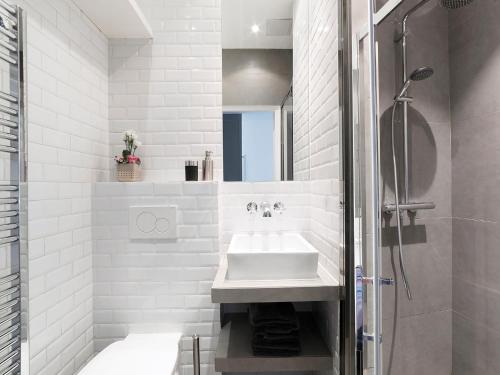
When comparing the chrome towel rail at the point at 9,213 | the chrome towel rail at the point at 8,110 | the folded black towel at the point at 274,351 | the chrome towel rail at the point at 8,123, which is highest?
the chrome towel rail at the point at 8,110

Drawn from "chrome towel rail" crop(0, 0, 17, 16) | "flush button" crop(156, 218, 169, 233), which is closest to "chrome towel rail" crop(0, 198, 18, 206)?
"chrome towel rail" crop(0, 0, 17, 16)

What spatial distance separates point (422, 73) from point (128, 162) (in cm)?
157

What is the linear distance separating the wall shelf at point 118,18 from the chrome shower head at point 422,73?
150 centimetres

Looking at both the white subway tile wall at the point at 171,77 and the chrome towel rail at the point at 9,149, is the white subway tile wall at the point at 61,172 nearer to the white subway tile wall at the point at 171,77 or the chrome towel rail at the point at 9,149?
the white subway tile wall at the point at 171,77

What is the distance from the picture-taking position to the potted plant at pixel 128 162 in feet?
6.00

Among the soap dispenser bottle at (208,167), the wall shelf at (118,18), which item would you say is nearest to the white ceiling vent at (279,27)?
the wall shelf at (118,18)

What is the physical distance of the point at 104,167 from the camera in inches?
76.2

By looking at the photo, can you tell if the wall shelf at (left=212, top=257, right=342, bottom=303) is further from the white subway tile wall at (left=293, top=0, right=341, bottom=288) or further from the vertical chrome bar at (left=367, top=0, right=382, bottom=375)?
the vertical chrome bar at (left=367, top=0, right=382, bottom=375)

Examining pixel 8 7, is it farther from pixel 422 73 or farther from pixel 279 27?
pixel 279 27

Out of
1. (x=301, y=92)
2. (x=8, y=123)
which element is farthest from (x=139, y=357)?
(x=301, y=92)

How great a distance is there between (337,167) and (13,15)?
→ 4.35 feet

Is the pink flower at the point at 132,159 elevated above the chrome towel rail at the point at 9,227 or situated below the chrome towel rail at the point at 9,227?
above

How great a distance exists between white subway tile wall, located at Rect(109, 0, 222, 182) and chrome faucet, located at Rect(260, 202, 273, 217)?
533 millimetres

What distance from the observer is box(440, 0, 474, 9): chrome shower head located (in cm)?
67
